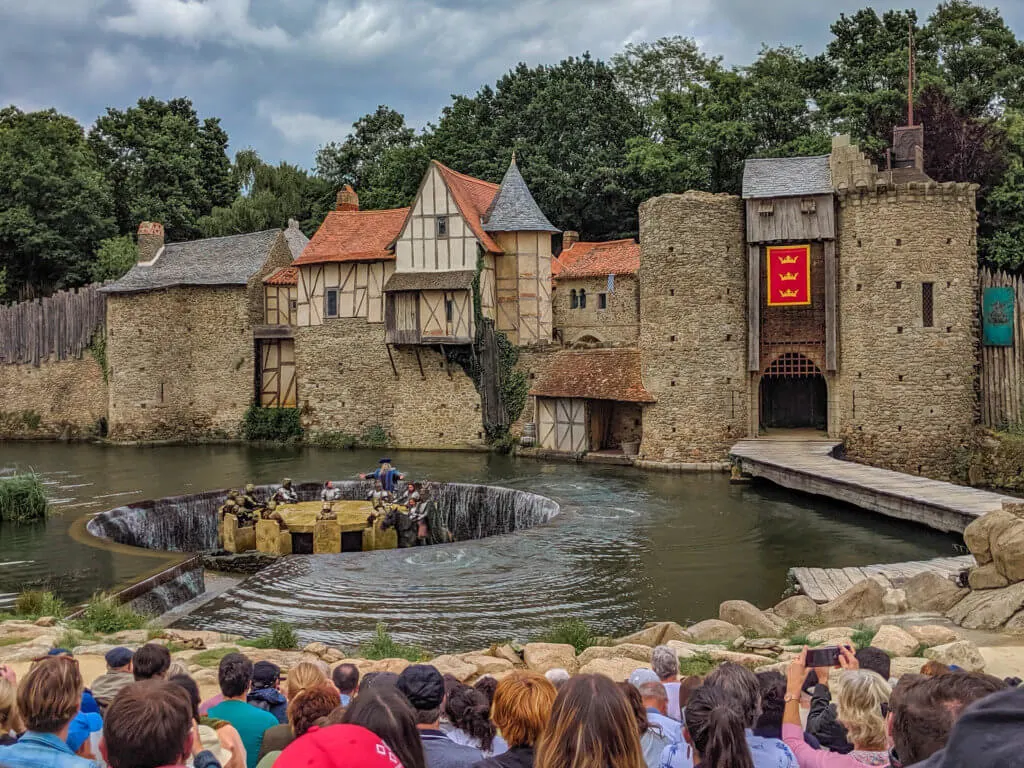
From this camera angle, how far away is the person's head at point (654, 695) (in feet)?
15.7

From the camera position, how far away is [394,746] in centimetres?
312

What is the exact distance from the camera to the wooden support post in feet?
78.3

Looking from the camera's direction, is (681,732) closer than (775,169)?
Yes

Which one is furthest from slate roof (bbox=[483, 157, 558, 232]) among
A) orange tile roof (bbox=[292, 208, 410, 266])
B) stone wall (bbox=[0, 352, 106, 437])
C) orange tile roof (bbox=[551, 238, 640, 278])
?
stone wall (bbox=[0, 352, 106, 437])

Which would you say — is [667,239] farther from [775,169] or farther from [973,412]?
[973,412]

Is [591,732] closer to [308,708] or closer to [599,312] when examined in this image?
[308,708]

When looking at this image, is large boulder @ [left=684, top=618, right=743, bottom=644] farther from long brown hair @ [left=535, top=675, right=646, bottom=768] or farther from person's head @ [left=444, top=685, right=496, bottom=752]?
long brown hair @ [left=535, top=675, right=646, bottom=768]

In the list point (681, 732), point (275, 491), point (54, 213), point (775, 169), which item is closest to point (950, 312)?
point (775, 169)

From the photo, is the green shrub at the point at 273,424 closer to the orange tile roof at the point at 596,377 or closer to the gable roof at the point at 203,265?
the gable roof at the point at 203,265

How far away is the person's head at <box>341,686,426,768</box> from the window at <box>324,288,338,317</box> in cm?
2940

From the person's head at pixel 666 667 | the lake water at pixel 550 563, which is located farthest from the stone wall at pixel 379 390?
the person's head at pixel 666 667

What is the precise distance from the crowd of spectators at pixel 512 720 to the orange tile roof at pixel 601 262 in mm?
28182

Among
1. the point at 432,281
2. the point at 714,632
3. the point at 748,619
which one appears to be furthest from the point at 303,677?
the point at 432,281

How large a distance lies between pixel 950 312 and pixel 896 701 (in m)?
21.8
